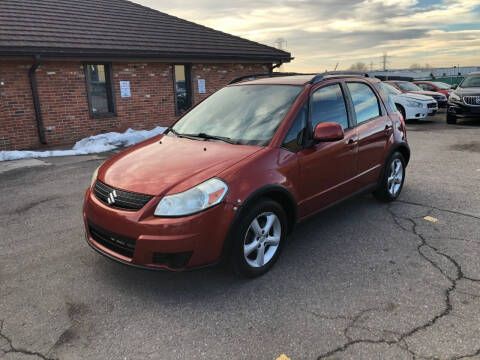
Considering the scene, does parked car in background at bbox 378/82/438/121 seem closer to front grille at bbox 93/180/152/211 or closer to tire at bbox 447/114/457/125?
tire at bbox 447/114/457/125

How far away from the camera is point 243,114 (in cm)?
390

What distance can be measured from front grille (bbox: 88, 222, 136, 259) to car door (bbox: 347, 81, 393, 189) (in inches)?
106

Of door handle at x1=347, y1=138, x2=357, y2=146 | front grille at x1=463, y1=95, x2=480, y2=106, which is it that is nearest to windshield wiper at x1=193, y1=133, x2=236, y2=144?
door handle at x1=347, y1=138, x2=357, y2=146

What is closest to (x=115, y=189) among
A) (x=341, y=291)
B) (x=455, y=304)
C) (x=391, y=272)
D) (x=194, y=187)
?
(x=194, y=187)

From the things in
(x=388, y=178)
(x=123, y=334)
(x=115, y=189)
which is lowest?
(x=123, y=334)

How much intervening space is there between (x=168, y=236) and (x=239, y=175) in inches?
28.6

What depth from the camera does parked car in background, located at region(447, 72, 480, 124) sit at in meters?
13.1

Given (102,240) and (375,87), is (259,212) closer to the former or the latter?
(102,240)

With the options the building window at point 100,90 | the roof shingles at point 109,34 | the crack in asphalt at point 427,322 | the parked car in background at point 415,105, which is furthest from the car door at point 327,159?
the parked car in background at point 415,105

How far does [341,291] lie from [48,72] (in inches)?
389

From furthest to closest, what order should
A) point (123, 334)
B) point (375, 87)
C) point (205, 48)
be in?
point (205, 48), point (375, 87), point (123, 334)

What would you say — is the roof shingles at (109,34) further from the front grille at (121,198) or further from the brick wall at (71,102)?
the front grille at (121,198)

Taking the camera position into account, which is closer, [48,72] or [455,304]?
[455,304]

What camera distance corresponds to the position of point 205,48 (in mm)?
13547
